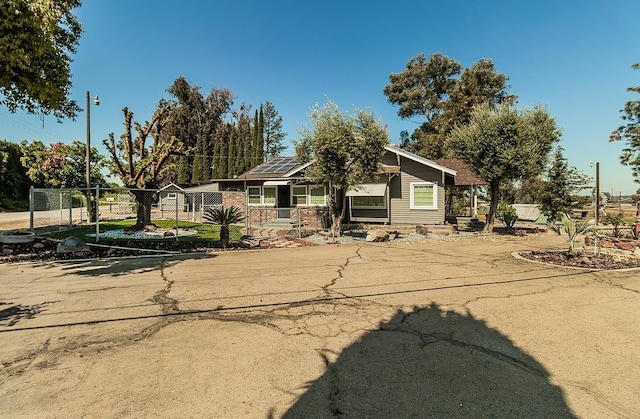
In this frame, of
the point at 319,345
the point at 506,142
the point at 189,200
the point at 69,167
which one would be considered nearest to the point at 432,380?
the point at 319,345

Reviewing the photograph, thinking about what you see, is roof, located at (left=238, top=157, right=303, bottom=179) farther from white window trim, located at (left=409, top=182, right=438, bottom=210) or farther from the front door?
white window trim, located at (left=409, top=182, right=438, bottom=210)

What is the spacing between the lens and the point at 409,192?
18.5m

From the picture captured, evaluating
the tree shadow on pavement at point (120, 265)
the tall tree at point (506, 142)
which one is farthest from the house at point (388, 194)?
the tree shadow on pavement at point (120, 265)

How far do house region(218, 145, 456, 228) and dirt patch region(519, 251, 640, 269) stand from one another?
8518mm

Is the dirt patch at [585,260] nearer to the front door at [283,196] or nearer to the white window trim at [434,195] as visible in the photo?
the white window trim at [434,195]

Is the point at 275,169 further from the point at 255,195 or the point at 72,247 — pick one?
the point at 72,247

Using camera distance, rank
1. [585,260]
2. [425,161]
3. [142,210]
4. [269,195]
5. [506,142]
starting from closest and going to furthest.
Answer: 1. [585,260]
2. [506,142]
3. [142,210]
4. [425,161]
5. [269,195]

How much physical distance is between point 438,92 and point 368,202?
25.5 metres

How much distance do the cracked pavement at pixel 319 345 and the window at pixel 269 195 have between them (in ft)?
45.2

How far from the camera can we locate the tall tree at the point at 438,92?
3133 centimetres

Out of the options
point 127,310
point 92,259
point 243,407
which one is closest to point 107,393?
point 243,407

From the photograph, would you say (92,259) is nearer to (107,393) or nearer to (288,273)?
(288,273)

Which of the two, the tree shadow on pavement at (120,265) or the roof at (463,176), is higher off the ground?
the roof at (463,176)

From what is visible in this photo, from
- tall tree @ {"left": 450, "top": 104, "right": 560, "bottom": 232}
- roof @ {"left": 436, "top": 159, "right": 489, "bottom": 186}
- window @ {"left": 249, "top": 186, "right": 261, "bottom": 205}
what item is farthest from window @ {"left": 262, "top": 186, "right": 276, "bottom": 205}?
roof @ {"left": 436, "top": 159, "right": 489, "bottom": 186}
